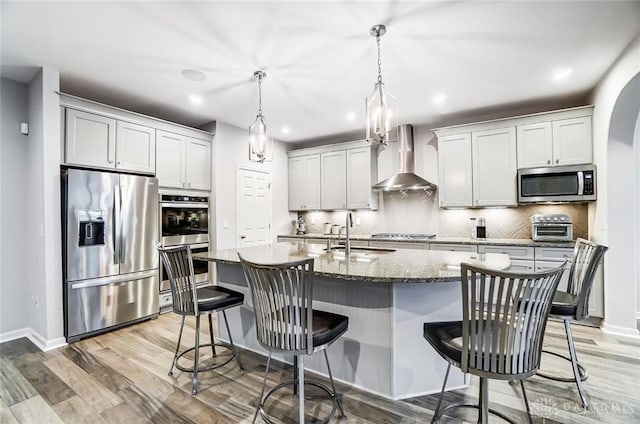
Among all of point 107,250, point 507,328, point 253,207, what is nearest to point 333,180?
point 253,207

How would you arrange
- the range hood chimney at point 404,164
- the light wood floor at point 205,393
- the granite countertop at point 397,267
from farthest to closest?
the range hood chimney at point 404,164, the light wood floor at point 205,393, the granite countertop at point 397,267

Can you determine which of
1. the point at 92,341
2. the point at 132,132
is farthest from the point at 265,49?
the point at 92,341

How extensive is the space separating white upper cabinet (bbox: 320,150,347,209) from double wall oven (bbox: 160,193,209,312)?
2.13 metres

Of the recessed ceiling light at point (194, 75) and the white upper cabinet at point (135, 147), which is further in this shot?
the white upper cabinet at point (135, 147)

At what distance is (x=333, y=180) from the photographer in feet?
18.1

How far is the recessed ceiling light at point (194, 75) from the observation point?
3059 mm

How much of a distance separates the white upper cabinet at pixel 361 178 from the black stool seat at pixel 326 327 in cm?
342

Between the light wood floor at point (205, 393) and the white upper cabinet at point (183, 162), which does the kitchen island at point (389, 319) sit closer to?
the light wood floor at point (205, 393)

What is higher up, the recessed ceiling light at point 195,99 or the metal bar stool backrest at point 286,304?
the recessed ceiling light at point 195,99

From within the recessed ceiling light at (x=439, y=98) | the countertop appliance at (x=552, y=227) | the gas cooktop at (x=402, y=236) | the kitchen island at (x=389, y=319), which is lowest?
the kitchen island at (x=389, y=319)

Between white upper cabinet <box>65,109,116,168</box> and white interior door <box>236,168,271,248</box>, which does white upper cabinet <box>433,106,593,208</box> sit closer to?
white interior door <box>236,168,271,248</box>

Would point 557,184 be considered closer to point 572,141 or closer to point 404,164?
point 572,141

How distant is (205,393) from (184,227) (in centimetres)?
261

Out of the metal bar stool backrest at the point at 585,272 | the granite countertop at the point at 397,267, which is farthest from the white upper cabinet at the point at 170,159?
the metal bar stool backrest at the point at 585,272
